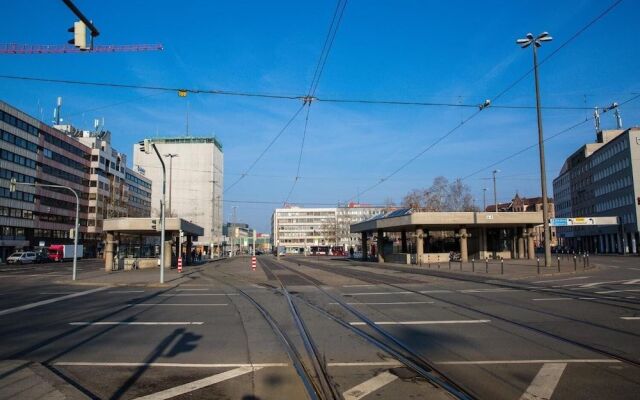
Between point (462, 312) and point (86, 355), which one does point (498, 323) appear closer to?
point (462, 312)

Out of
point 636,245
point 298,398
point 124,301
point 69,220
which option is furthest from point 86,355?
point 69,220

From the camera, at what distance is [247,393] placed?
6762 millimetres

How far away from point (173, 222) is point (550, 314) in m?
35.6

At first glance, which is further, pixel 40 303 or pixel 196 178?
pixel 196 178

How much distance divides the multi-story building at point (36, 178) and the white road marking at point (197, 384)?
86.2 m

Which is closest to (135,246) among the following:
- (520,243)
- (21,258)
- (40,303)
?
(21,258)

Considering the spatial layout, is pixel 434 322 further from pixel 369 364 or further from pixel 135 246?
pixel 135 246

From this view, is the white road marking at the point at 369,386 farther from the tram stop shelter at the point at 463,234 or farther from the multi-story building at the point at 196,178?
the multi-story building at the point at 196,178

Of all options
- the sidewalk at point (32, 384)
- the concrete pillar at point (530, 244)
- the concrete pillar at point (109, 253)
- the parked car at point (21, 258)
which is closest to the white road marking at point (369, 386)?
the sidewalk at point (32, 384)

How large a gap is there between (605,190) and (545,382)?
335ft

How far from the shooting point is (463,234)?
49719 millimetres

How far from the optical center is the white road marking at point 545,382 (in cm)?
646

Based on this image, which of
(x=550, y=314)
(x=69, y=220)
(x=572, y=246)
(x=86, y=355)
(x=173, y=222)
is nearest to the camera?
(x=86, y=355)

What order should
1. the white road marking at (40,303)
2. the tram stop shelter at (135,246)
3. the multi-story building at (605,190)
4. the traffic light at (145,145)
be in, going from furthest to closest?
1. the multi-story building at (605,190)
2. the tram stop shelter at (135,246)
3. the traffic light at (145,145)
4. the white road marking at (40,303)
